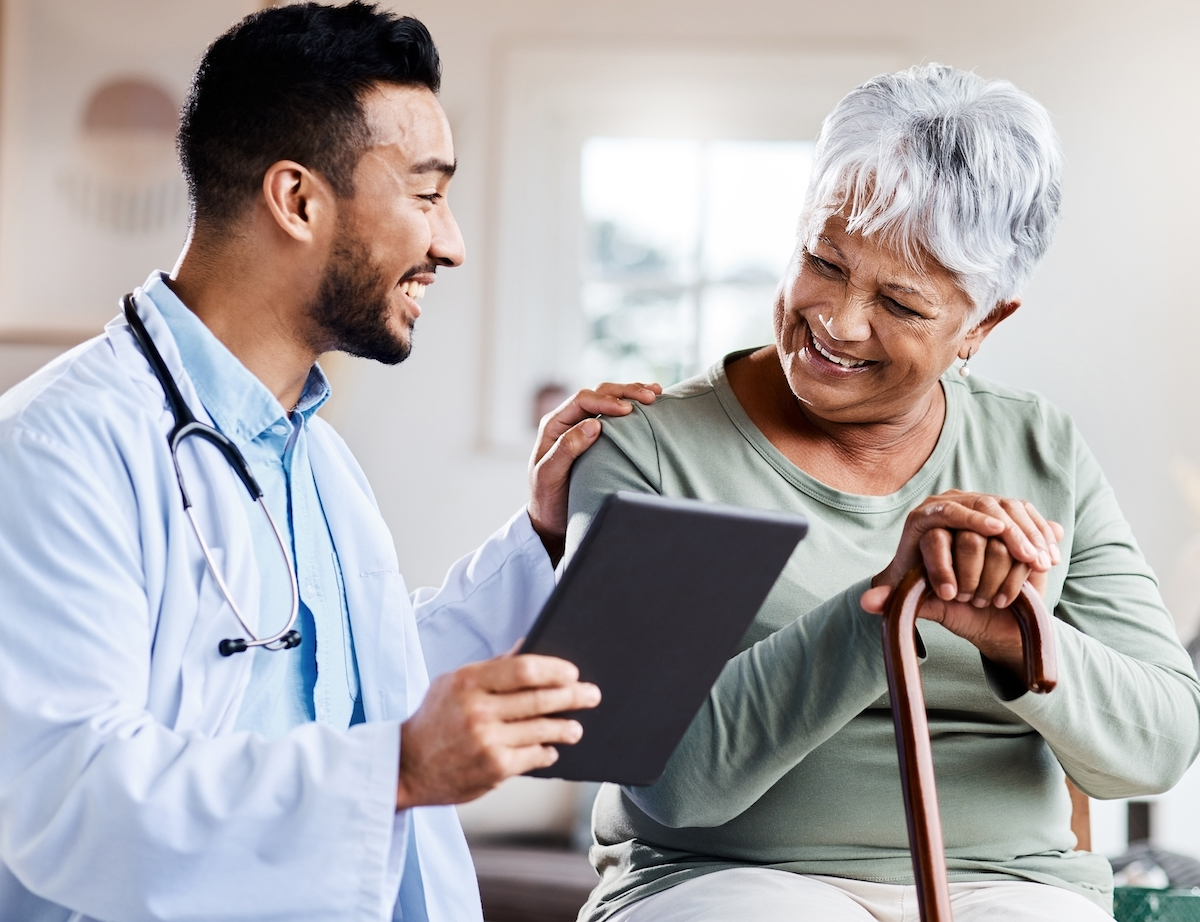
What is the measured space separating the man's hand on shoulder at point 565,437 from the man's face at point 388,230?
22 cm

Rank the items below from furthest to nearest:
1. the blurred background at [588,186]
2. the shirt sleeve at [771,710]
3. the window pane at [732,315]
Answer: the window pane at [732,315] → the blurred background at [588,186] → the shirt sleeve at [771,710]

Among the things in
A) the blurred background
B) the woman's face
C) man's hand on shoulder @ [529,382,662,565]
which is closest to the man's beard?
man's hand on shoulder @ [529,382,662,565]

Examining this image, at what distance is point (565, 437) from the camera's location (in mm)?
1423

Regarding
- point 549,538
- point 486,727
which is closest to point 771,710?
point 486,727

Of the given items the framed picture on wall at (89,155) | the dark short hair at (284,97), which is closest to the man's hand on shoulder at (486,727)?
the dark short hair at (284,97)

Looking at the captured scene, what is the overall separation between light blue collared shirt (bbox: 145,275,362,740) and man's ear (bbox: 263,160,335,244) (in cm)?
13

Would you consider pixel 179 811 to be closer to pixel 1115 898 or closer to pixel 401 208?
pixel 401 208

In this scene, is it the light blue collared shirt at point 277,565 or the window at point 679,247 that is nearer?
the light blue collared shirt at point 277,565

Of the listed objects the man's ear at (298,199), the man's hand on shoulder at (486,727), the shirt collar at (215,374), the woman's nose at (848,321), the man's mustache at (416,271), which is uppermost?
the man's ear at (298,199)

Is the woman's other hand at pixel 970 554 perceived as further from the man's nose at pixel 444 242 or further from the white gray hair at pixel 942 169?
the man's nose at pixel 444 242

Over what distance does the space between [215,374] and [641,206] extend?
102 inches

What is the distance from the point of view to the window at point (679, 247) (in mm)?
3611

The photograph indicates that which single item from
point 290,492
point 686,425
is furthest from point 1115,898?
point 290,492

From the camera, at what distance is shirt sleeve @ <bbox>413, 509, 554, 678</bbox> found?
5.06 ft
